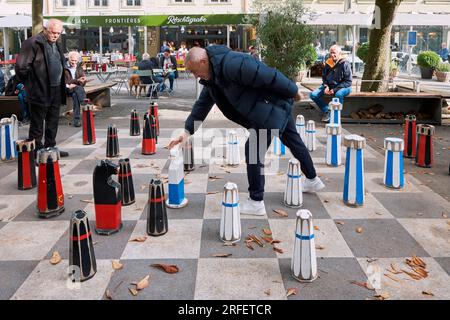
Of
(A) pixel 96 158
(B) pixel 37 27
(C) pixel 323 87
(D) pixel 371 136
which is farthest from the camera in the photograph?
(B) pixel 37 27

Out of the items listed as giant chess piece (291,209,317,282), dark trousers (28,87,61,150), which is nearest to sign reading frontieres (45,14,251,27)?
dark trousers (28,87,61,150)

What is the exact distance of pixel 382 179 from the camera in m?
6.49

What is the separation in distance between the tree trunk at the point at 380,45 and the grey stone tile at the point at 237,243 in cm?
905

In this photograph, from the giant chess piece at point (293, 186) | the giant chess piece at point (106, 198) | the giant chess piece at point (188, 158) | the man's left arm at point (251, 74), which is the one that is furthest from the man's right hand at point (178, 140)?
the giant chess piece at point (188, 158)

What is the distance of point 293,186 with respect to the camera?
5238mm

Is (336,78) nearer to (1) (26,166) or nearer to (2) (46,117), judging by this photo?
(2) (46,117)

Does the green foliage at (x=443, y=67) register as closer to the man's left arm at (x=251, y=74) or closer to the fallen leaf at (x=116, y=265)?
the man's left arm at (x=251, y=74)

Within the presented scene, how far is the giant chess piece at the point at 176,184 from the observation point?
509cm

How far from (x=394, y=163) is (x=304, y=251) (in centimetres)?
292
